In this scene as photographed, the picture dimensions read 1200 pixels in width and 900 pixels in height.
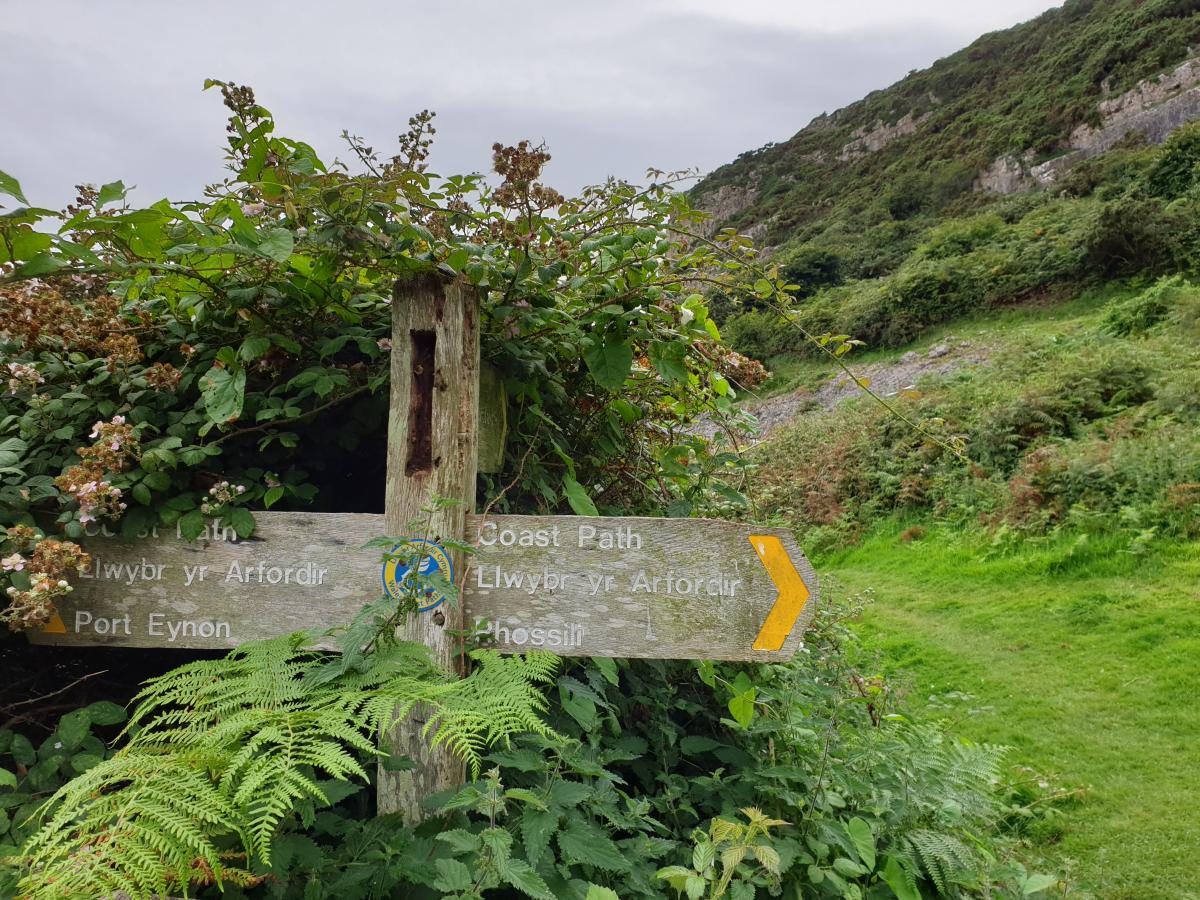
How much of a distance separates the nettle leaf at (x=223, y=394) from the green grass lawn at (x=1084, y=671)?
3343 millimetres

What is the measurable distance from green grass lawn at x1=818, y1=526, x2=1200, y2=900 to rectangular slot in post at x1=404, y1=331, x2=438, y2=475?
115 inches

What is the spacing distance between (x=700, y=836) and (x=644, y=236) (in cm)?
150

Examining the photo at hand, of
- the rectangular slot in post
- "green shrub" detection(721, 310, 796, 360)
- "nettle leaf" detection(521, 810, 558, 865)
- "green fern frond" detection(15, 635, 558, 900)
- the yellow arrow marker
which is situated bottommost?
"nettle leaf" detection(521, 810, 558, 865)

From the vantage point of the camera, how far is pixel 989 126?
27.6 m

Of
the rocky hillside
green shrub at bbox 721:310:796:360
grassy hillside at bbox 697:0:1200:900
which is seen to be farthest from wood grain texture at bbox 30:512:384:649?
green shrub at bbox 721:310:796:360

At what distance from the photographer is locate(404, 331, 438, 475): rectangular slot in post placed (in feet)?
5.60

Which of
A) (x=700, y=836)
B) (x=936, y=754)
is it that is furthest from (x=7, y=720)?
(x=936, y=754)

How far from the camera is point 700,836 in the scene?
166 centimetres

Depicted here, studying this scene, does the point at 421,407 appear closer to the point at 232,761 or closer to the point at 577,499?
the point at 577,499

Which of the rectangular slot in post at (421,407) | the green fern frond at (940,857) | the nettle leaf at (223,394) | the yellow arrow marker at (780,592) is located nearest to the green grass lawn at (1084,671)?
the green fern frond at (940,857)

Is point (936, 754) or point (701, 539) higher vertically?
point (701, 539)

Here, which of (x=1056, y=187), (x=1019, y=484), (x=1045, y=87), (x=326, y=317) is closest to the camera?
(x=326, y=317)

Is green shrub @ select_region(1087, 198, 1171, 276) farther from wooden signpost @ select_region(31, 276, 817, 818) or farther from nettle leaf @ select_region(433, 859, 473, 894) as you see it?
nettle leaf @ select_region(433, 859, 473, 894)

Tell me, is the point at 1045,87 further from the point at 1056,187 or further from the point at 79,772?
the point at 79,772
